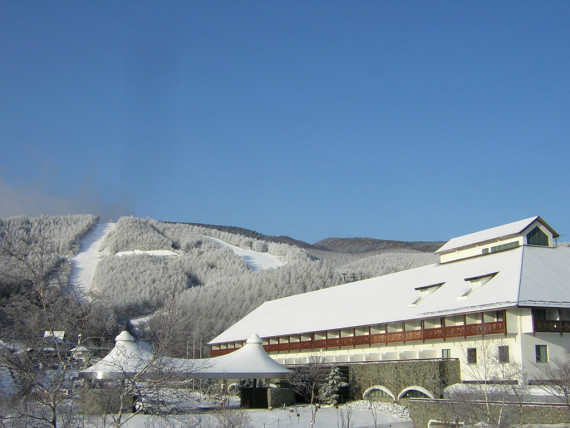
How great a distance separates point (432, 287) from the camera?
4531 centimetres

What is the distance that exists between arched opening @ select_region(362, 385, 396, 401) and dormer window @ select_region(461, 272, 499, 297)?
7.77 metres

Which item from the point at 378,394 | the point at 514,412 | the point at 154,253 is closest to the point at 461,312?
the point at 378,394

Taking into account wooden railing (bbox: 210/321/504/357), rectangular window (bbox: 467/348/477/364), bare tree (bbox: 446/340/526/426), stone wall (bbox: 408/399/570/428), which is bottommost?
stone wall (bbox: 408/399/570/428)

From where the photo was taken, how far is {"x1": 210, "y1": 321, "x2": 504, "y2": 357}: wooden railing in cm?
3547

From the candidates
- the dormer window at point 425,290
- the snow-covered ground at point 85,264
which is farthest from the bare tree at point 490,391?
the snow-covered ground at point 85,264

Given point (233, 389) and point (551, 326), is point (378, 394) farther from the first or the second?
point (233, 389)

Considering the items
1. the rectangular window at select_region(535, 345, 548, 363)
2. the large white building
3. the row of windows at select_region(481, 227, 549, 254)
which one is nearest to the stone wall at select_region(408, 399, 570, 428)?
the large white building

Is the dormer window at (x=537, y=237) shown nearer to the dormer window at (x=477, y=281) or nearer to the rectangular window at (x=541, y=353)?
the dormer window at (x=477, y=281)

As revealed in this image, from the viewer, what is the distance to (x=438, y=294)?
43.4m

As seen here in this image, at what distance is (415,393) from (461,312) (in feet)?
19.1

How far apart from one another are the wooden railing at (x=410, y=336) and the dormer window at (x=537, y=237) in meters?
8.58

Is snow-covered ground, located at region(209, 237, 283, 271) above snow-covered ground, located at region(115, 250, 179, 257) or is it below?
below

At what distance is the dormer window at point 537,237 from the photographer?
143 feet

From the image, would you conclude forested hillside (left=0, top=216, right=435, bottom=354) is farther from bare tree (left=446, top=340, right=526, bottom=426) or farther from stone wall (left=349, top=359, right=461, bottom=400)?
bare tree (left=446, top=340, right=526, bottom=426)
